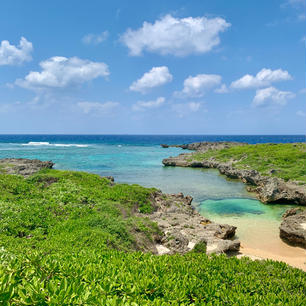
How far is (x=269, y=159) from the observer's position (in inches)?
1844

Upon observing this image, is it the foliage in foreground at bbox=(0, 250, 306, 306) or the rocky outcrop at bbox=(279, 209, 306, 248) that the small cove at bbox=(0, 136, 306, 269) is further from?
the foliage in foreground at bbox=(0, 250, 306, 306)

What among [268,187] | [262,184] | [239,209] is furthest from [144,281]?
[262,184]

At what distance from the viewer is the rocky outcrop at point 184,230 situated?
14.9m

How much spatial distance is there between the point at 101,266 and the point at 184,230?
39.7 ft

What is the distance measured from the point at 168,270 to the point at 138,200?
13758 mm

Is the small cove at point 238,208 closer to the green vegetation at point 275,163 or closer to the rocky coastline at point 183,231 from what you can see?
the rocky coastline at point 183,231

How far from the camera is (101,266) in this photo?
6184 millimetres

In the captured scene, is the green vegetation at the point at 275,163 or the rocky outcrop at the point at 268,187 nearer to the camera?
the rocky outcrop at the point at 268,187

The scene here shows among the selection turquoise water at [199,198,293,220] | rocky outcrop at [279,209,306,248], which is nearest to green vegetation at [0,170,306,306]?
rocky outcrop at [279,209,306,248]

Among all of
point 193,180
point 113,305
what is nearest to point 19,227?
point 113,305

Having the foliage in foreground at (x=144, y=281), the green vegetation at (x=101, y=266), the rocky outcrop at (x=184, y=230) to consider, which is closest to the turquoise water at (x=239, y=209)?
the rocky outcrop at (x=184, y=230)

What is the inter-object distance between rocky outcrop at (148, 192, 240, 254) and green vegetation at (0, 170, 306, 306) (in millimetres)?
1101

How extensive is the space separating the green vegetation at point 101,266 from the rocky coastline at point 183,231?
95cm

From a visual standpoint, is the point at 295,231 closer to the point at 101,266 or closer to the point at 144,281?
the point at 144,281
